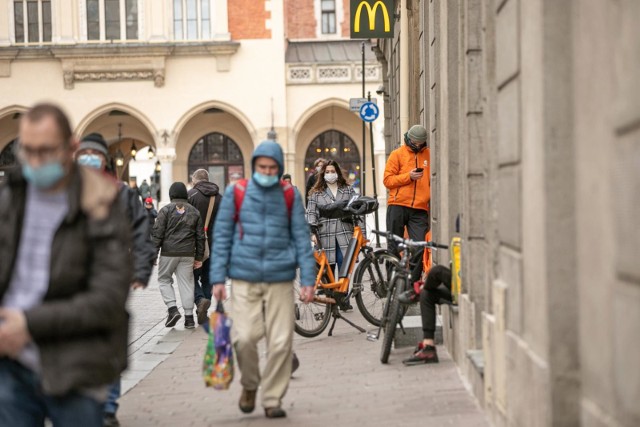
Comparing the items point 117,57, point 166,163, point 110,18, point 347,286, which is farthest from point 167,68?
point 347,286

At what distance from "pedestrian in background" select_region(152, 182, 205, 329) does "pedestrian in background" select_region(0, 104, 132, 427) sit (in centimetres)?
820

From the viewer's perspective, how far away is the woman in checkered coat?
1225cm

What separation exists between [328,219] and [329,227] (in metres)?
0.09

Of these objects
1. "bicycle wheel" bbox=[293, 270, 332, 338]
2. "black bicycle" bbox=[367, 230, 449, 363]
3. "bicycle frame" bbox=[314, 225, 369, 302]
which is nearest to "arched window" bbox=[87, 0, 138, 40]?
"bicycle frame" bbox=[314, 225, 369, 302]

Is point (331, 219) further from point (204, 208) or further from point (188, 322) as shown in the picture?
point (188, 322)

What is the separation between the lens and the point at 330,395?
24.7 feet

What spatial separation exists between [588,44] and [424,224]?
26.8 ft

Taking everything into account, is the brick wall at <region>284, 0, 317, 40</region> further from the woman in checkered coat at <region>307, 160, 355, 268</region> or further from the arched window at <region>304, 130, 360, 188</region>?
the woman in checkered coat at <region>307, 160, 355, 268</region>

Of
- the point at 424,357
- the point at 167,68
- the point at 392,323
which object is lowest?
the point at 424,357

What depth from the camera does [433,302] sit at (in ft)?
27.5

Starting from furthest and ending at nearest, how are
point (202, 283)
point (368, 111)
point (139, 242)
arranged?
point (368, 111) → point (202, 283) → point (139, 242)

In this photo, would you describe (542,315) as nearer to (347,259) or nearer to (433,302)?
(433,302)

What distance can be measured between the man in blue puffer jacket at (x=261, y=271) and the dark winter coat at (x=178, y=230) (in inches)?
194

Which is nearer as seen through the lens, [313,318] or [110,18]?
[313,318]
